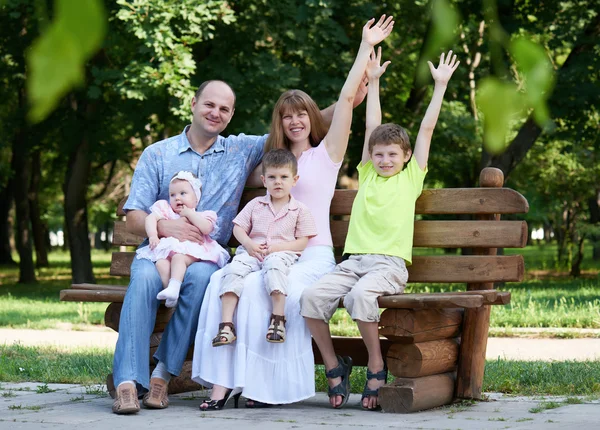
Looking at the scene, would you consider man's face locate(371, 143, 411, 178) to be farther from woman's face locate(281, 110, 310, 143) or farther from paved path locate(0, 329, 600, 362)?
paved path locate(0, 329, 600, 362)

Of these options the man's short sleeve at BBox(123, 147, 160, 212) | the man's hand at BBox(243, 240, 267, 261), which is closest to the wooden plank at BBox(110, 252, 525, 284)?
the man's hand at BBox(243, 240, 267, 261)

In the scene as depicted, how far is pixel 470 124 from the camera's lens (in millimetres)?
21688

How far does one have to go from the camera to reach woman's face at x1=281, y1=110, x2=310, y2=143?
5.59m

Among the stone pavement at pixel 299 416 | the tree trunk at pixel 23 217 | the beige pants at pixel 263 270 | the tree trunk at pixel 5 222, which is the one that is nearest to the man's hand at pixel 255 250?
the beige pants at pixel 263 270

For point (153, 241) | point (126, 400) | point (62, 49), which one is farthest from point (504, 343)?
point (62, 49)

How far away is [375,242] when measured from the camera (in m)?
5.18

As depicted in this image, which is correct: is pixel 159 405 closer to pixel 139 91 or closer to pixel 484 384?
pixel 484 384

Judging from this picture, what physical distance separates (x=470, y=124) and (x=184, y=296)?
17245 mm

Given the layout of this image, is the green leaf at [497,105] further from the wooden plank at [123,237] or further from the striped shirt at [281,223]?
the wooden plank at [123,237]

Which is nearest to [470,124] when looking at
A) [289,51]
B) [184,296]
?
[289,51]

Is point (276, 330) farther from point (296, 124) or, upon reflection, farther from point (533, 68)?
point (533, 68)

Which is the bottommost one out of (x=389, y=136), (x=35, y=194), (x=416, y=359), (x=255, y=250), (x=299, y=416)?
(x=299, y=416)

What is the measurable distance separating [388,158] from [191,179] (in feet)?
3.76

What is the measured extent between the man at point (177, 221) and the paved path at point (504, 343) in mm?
3307
